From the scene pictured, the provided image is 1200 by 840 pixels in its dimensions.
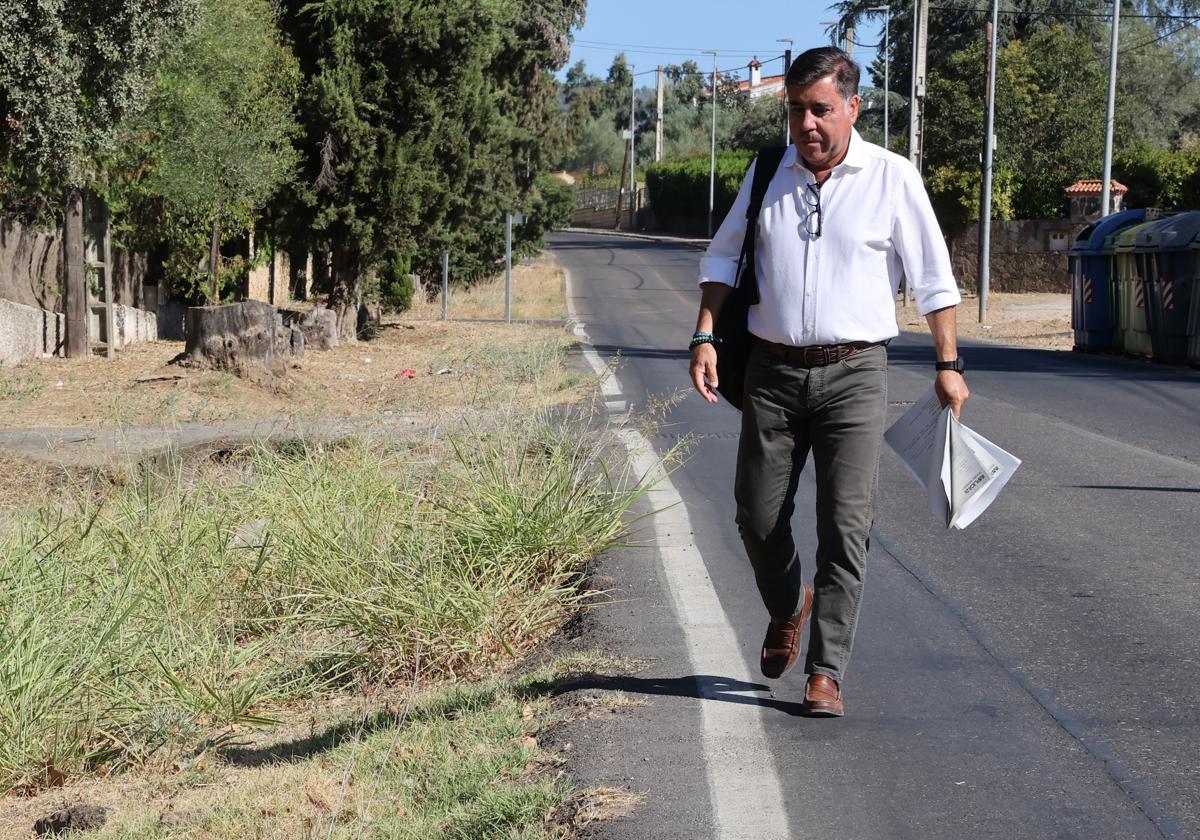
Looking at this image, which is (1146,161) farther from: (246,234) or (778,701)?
(778,701)

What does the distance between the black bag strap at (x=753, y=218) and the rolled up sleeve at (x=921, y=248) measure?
0.42 metres

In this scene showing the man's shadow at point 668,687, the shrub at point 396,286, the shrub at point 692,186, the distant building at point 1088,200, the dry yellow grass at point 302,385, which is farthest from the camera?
the shrub at point 692,186

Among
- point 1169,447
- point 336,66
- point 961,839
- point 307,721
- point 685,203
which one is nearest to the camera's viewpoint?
point 961,839

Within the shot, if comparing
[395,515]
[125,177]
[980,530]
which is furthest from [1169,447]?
[125,177]

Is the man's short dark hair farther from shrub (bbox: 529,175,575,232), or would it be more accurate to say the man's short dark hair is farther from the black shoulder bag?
shrub (bbox: 529,175,575,232)

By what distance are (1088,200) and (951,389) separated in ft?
119

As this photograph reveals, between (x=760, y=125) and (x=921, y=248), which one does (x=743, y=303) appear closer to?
(x=921, y=248)

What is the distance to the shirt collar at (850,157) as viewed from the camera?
4500 mm

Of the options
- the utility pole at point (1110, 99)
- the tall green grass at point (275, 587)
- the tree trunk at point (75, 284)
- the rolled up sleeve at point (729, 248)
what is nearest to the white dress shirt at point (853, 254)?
the rolled up sleeve at point (729, 248)

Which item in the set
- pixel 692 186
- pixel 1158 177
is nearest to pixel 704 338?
pixel 1158 177

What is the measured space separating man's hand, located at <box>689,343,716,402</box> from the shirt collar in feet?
2.07

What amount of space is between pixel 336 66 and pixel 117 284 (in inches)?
181

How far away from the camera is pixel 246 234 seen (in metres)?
25.1

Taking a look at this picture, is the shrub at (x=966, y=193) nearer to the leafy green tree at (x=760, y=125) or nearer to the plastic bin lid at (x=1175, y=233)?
the plastic bin lid at (x=1175, y=233)
